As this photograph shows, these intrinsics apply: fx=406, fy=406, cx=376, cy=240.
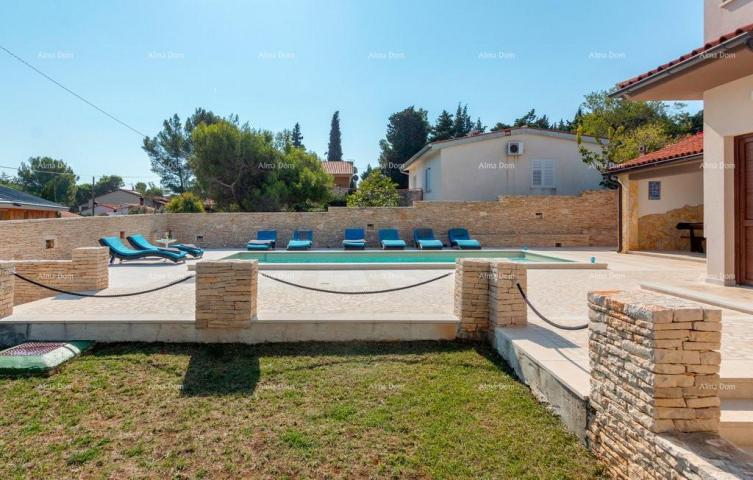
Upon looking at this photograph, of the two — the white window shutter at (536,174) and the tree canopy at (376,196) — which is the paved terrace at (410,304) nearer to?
the tree canopy at (376,196)

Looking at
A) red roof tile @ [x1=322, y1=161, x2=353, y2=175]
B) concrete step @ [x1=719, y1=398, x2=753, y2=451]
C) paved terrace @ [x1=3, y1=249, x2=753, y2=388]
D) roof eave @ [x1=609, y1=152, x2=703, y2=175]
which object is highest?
red roof tile @ [x1=322, y1=161, x2=353, y2=175]

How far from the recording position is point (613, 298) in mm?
3080

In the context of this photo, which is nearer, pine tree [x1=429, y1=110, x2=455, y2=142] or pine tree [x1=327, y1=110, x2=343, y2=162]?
pine tree [x1=429, y1=110, x2=455, y2=142]

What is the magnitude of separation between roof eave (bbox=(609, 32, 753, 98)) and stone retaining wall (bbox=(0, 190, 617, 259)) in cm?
1154

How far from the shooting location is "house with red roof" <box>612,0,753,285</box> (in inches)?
272

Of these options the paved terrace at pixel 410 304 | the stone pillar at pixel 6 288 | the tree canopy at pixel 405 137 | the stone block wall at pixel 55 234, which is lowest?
the paved terrace at pixel 410 304

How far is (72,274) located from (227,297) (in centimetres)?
457

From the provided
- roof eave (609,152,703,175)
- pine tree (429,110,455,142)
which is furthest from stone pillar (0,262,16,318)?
pine tree (429,110,455,142)

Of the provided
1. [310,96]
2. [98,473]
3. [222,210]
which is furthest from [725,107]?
[222,210]

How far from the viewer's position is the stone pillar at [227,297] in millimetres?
5289

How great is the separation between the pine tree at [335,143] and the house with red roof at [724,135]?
150 ft

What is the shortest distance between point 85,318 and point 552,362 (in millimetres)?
5846

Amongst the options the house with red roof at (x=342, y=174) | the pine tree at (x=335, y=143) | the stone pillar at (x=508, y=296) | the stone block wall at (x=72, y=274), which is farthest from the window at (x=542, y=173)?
the pine tree at (x=335, y=143)

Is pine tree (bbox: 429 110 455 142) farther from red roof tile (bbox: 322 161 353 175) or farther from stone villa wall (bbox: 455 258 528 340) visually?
stone villa wall (bbox: 455 258 528 340)
